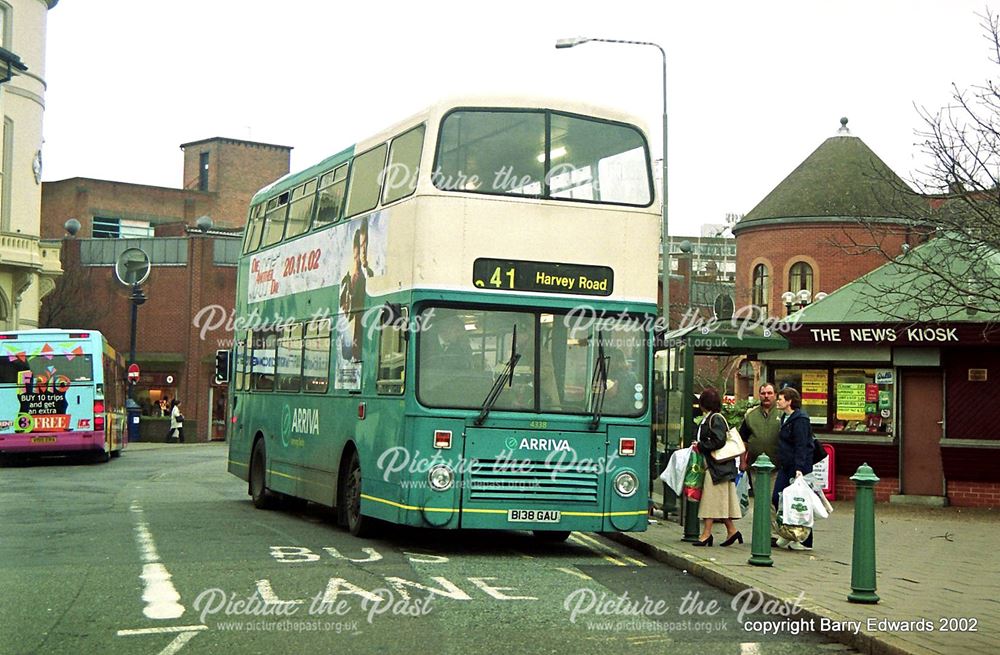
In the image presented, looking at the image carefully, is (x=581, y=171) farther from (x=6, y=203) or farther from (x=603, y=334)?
(x=6, y=203)

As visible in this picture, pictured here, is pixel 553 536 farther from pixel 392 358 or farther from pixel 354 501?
pixel 392 358

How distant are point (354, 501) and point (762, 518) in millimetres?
4748

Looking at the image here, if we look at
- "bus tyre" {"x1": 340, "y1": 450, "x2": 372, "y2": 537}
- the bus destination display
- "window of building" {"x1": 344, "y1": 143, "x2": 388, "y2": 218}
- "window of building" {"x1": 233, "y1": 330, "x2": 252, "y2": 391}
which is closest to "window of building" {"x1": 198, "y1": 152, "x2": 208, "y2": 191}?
"window of building" {"x1": 233, "y1": 330, "x2": 252, "y2": 391}

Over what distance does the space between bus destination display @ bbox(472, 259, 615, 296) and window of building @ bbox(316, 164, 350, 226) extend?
321 cm

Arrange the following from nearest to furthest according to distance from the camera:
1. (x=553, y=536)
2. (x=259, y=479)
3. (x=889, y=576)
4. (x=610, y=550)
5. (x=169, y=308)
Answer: (x=889, y=576) < (x=610, y=550) < (x=553, y=536) < (x=259, y=479) < (x=169, y=308)

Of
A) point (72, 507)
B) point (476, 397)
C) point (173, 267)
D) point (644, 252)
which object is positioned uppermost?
point (173, 267)

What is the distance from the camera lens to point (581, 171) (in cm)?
1405

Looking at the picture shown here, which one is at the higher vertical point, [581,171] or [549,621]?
[581,171]

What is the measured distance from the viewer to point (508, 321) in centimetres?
1352

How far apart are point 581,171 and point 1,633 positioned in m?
7.64

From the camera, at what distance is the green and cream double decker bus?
13.4 meters

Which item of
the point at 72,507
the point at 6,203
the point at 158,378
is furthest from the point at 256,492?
the point at 158,378

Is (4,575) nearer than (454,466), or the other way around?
(4,575)

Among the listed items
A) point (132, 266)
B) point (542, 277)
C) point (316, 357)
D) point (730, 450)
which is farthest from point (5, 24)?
point (730, 450)
